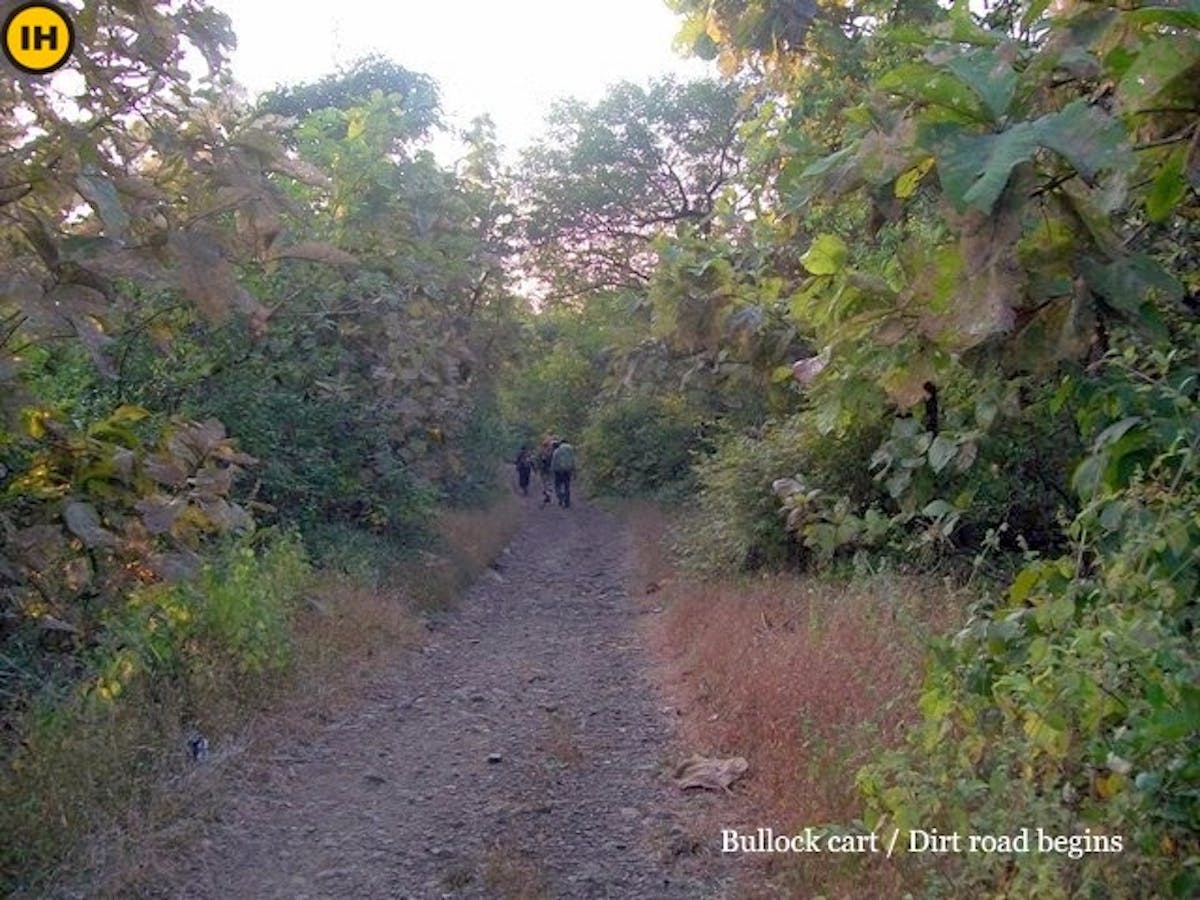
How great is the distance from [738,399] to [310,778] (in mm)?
8331

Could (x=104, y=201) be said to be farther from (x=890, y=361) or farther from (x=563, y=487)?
(x=563, y=487)

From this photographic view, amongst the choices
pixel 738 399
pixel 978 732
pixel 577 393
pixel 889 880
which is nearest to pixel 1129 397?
pixel 978 732

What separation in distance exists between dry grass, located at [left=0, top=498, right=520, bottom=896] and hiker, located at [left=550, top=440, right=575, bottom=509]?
17.9 metres

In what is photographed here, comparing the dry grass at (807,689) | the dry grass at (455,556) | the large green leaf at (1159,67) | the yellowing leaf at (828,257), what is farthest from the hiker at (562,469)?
the large green leaf at (1159,67)

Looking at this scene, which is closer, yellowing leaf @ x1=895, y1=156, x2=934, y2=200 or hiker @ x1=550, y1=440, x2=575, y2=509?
yellowing leaf @ x1=895, y1=156, x2=934, y2=200

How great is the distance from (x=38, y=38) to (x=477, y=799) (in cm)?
418

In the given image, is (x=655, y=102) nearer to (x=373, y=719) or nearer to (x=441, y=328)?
(x=441, y=328)

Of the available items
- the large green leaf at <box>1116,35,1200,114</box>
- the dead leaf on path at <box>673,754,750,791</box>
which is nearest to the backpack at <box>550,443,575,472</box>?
the dead leaf on path at <box>673,754,750,791</box>

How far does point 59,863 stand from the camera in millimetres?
4668

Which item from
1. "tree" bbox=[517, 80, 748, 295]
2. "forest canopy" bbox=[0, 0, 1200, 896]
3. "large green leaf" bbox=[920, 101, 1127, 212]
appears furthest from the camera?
"tree" bbox=[517, 80, 748, 295]

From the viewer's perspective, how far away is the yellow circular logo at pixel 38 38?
13.7ft

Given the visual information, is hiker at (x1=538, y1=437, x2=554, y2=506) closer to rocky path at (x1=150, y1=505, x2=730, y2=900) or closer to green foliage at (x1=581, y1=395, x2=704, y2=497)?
green foliage at (x1=581, y1=395, x2=704, y2=497)

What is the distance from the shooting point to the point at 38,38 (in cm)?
429

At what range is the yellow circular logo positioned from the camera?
4172 mm
